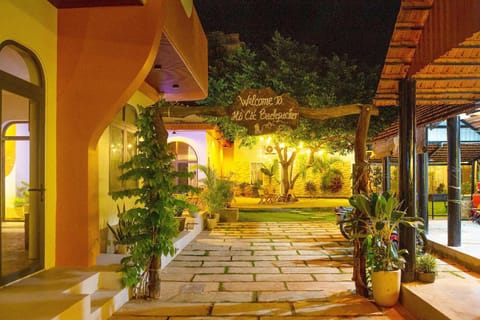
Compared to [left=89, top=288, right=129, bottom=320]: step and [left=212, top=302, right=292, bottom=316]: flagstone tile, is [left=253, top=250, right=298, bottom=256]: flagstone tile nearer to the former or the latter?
[left=212, top=302, right=292, bottom=316]: flagstone tile

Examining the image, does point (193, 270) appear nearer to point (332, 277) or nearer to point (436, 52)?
point (332, 277)

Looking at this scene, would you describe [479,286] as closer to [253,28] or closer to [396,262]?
[396,262]

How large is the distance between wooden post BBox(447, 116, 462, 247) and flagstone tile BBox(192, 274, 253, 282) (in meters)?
4.22

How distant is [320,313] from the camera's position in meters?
5.44

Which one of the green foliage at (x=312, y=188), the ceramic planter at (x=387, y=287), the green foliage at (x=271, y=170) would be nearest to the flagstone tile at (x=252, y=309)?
the ceramic planter at (x=387, y=287)

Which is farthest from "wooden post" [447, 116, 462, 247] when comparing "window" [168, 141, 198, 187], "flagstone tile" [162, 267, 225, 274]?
"window" [168, 141, 198, 187]

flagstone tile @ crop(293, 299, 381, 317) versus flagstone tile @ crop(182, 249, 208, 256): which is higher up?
flagstone tile @ crop(182, 249, 208, 256)

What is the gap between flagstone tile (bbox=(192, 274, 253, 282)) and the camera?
7.07 m

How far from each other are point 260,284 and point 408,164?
2.88 m

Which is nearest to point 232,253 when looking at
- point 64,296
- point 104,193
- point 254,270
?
point 254,270

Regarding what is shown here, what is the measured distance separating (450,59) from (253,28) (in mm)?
22553

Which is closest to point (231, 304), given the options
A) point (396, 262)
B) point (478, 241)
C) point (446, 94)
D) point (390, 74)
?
point (396, 262)

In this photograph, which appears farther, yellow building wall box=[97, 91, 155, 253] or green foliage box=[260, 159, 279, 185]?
green foliage box=[260, 159, 279, 185]

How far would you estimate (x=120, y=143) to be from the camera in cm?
943
